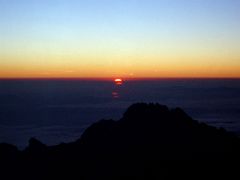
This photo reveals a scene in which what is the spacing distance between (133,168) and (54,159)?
5379mm

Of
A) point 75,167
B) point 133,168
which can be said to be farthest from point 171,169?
point 75,167

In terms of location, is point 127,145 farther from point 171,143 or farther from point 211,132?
point 211,132

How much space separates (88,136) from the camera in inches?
1077

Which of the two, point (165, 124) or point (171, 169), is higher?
point (165, 124)

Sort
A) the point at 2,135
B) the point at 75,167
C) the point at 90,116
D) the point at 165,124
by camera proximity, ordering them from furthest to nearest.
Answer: the point at 90,116, the point at 2,135, the point at 165,124, the point at 75,167

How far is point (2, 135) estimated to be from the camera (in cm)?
8269

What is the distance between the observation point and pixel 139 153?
24.7m

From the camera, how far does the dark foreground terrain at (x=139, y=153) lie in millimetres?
23078

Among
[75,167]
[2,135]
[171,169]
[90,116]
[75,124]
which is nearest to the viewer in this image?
[171,169]

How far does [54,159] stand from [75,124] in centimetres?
7308

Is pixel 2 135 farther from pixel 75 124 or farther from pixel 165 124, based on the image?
pixel 165 124

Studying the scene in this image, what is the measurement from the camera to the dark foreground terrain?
75.7ft

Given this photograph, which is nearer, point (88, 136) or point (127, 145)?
point (127, 145)

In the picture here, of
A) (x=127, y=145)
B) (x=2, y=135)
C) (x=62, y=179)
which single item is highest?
(x=127, y=145)
